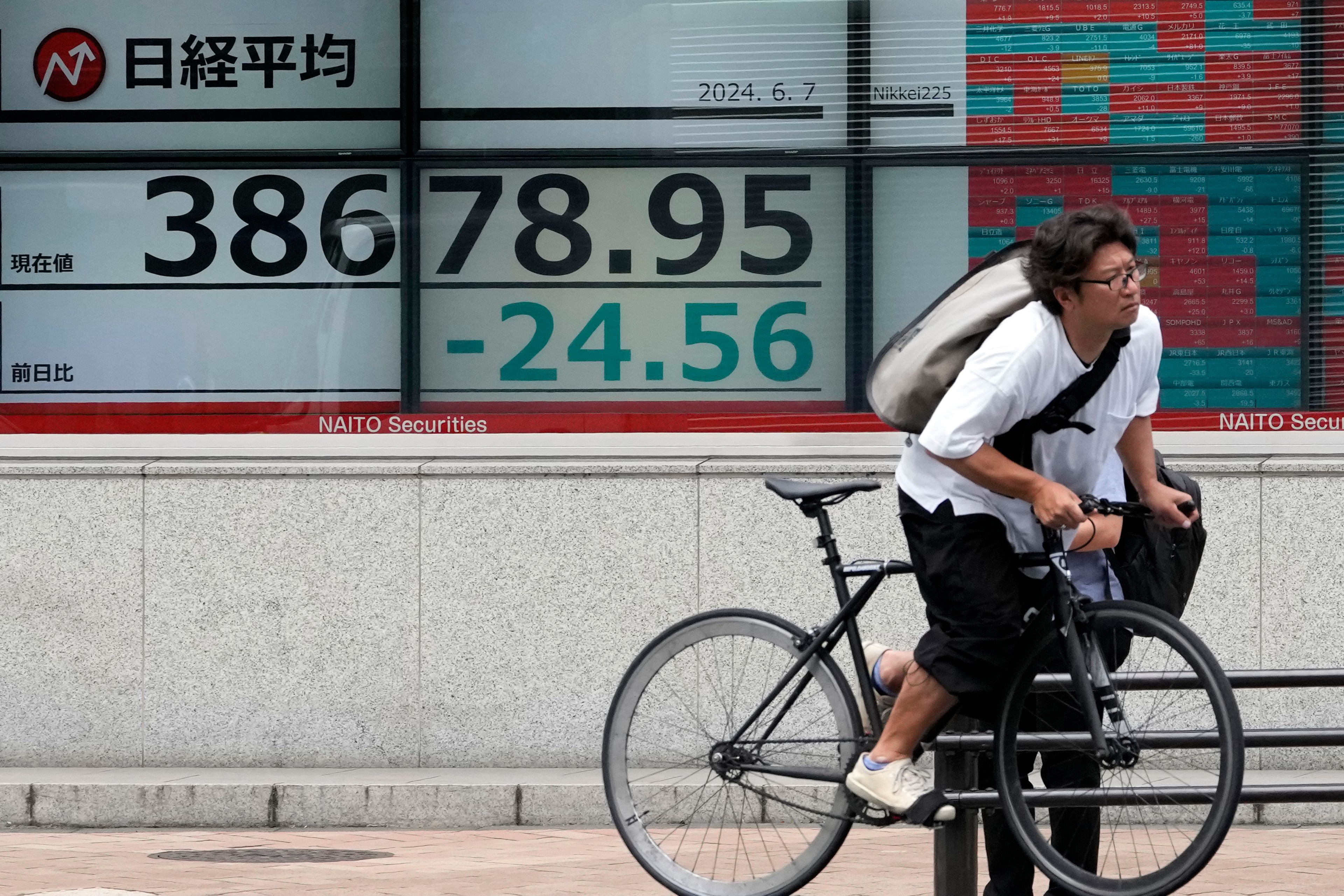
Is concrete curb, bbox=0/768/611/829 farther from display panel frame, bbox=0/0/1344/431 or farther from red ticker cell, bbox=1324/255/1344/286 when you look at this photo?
red ticker cell, bbox=1324/255/1344/286

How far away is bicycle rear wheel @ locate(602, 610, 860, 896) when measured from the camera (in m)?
4.38

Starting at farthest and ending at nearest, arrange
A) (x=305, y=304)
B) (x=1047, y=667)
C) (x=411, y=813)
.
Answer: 1. (x=305, y=304)
2. (x=411, y=813)
3. (x=1047, y=667)

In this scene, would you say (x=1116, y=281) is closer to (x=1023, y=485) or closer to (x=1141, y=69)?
(x=1023, y=485)

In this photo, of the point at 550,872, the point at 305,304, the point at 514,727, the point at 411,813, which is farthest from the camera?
the point at 305,304

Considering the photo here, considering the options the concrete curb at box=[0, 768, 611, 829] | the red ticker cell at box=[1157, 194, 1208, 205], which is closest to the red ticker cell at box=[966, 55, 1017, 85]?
the red ticker cell at box=[1157, 194, 1208, 205]

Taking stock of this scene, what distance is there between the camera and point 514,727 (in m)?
7.99

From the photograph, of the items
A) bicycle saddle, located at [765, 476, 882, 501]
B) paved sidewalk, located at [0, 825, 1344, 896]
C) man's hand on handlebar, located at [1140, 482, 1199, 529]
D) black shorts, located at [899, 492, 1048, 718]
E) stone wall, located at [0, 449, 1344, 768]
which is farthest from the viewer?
stone wall, located at [0, 449, 1344, 768]

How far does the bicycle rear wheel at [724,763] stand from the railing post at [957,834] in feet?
0.72

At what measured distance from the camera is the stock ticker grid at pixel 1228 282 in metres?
8.20

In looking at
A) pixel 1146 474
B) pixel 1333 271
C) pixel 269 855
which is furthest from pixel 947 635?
pixel 1333 271

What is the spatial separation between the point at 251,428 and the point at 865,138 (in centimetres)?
306

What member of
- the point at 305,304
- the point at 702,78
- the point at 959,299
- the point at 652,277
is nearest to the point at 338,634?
the point at 305,304

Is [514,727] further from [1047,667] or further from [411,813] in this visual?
[1047,667]

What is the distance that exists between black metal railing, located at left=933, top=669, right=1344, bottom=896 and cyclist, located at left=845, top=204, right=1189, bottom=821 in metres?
0.08
